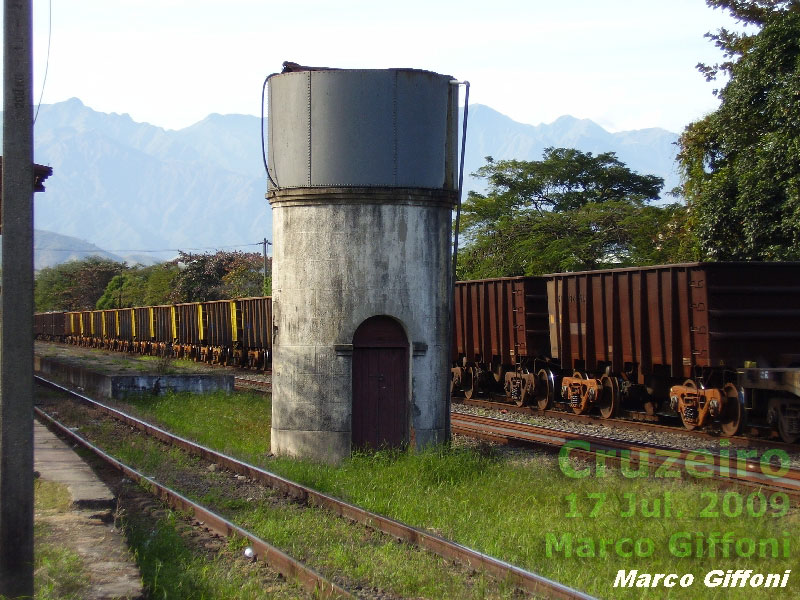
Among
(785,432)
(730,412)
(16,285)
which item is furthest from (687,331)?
(16,285)

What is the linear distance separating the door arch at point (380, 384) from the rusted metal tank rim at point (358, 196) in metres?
1.65

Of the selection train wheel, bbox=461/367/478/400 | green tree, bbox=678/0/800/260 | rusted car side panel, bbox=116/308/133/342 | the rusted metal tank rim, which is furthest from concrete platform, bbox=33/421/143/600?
rusted car side panel, bbox=116/308/133/342

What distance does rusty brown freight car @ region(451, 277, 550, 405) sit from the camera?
69.5ft

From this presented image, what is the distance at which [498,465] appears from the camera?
12008 mm

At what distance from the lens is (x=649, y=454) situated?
42.5 ft

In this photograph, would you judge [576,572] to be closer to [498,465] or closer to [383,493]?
[383,493]

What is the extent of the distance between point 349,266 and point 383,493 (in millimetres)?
3489

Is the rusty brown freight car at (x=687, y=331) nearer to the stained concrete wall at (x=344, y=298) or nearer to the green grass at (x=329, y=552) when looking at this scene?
the stained concrete wall at (x=344, y=298)

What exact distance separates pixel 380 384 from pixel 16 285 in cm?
711

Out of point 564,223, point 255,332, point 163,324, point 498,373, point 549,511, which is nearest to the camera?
point 549,511

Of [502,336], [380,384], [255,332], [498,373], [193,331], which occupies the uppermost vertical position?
[193,331]

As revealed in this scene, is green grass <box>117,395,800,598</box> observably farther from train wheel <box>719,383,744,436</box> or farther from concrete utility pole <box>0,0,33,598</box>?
train wheel <box>719,383,744,436</box>

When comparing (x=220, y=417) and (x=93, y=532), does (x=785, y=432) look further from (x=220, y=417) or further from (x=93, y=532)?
(x=220, y=417)

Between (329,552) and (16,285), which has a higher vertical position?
(16,285)
